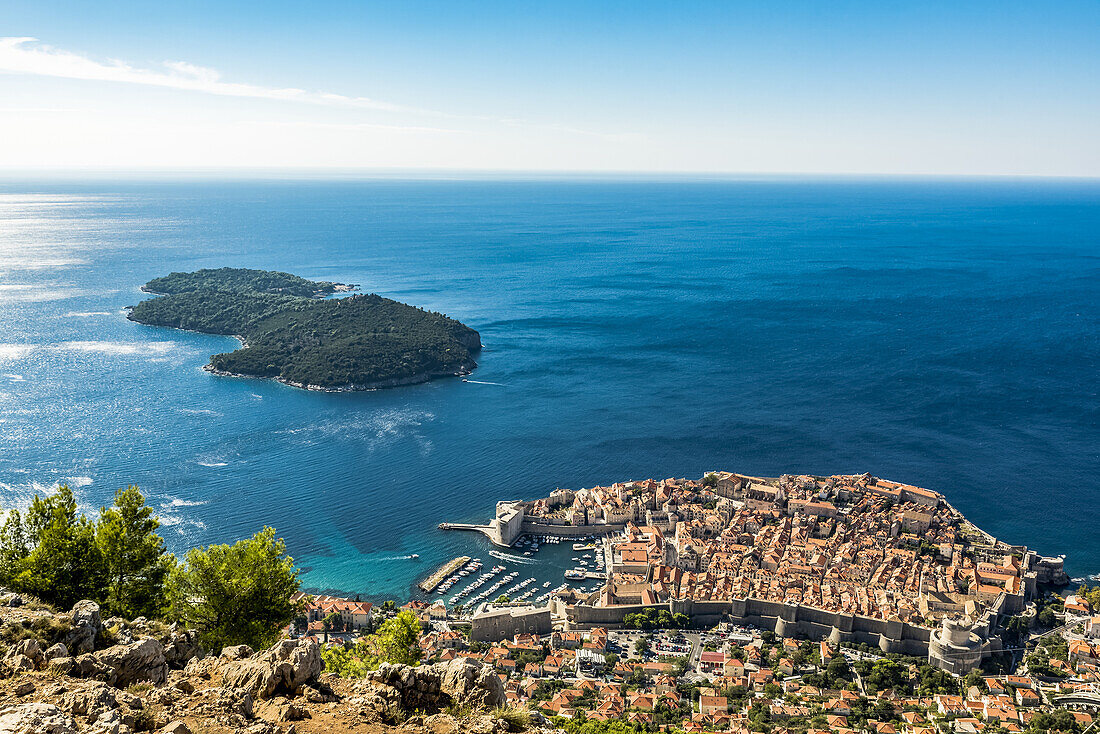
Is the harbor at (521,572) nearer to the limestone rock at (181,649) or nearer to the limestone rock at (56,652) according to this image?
the limestone rock at (181,649)

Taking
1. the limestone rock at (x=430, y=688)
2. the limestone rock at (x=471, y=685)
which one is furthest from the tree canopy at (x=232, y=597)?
the limestone rock at (x=471, y=685)

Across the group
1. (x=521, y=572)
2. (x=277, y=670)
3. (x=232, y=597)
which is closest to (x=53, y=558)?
(x=232, y=597)

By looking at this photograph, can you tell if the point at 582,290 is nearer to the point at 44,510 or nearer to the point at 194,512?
the point at 194,512

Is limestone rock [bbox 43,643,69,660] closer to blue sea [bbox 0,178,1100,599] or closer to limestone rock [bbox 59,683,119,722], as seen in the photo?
limestone rock [bbox 59,683,119,722]

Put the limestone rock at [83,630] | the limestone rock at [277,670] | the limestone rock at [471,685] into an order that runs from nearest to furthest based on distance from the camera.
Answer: the limestone rock at [277,670]
the limestone rock at [83,630]
the limestone rock at [471,685]

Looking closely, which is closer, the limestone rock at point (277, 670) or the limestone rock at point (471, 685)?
the limestone rock at point (277, 670)

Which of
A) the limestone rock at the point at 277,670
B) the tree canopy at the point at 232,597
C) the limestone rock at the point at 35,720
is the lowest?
the tree canopy at the point at 232,597

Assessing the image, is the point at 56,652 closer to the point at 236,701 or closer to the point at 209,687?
the point at 209,687

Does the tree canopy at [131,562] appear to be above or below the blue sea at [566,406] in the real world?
above
